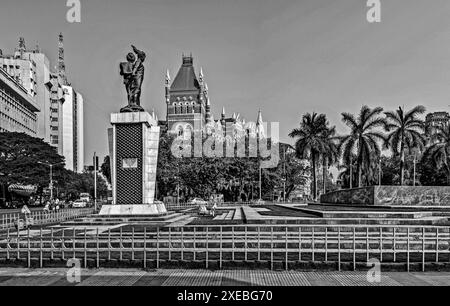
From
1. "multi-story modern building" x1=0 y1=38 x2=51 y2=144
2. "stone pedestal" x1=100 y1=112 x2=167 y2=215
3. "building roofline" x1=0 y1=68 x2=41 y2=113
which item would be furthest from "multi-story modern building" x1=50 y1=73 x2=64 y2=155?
"stone pedestal" x1=100 y1=112 x2=167 y2=215

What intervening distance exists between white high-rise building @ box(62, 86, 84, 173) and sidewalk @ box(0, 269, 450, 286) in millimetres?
129010

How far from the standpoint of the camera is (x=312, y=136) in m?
49.1

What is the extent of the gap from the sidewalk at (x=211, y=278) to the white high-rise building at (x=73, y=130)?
129 m

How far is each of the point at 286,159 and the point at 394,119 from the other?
35.3m

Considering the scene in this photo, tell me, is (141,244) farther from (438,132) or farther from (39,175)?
(39,175)

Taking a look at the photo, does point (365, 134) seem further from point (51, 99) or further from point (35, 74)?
point (51, 99)

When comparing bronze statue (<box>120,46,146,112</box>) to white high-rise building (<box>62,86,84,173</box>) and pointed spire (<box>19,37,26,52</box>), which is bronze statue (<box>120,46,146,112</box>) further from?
white high-rise building (<box>62,86,84,173</box>)

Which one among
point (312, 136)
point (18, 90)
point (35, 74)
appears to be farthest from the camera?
point (35, 74)

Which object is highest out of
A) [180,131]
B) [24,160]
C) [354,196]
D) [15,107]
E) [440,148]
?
[15,107]

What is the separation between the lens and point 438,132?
47250 mm

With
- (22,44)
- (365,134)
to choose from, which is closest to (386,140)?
(365,134)

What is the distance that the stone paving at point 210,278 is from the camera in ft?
30.2

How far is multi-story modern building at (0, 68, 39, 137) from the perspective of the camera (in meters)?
79.3

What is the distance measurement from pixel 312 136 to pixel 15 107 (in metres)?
64.6
